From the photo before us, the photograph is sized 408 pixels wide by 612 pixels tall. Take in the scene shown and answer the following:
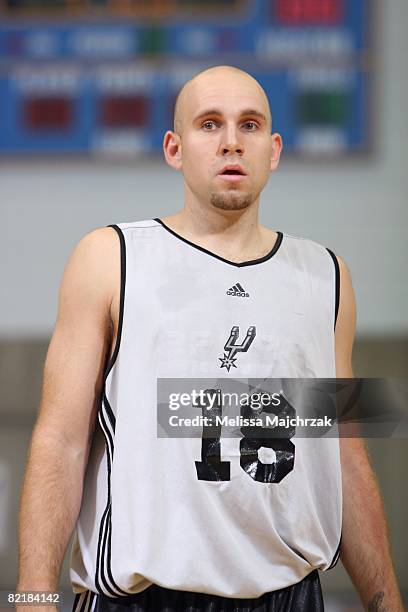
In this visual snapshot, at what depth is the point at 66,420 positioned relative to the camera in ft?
3.89

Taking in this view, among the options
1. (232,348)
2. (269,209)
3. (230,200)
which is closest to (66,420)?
(232,348)

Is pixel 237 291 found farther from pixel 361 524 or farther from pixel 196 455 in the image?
pixel 361 524

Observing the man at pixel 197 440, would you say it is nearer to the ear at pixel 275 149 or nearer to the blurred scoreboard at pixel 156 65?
the ear at pixel 275 149

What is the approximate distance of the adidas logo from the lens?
123 cm

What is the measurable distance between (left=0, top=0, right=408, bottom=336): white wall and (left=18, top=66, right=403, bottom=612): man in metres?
1.38

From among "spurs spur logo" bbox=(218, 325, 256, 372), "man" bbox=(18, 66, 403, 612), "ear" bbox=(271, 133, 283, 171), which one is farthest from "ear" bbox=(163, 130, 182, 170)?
"spurs spur logo" bbox=(218, 325, 256, 372)

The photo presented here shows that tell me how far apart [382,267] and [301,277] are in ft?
4.67

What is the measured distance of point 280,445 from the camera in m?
1.25

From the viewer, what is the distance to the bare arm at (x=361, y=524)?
1292 mm

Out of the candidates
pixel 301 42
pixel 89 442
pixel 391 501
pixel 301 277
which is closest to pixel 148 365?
pixel 89 442

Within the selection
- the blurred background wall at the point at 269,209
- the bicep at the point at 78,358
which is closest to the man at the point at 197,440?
the bicep at the point at 78,358

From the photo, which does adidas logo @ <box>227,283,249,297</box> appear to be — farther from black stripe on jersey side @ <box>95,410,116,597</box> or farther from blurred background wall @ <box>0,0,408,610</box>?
blurred background wall @ <box>0,0,408,610</box>

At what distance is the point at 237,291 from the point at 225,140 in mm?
188

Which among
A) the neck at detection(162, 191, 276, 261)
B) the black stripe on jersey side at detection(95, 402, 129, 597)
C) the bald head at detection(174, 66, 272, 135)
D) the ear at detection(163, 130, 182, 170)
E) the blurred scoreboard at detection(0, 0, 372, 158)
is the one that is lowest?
the black stripe on jersey side at detection(95, 402, 129, 597)
